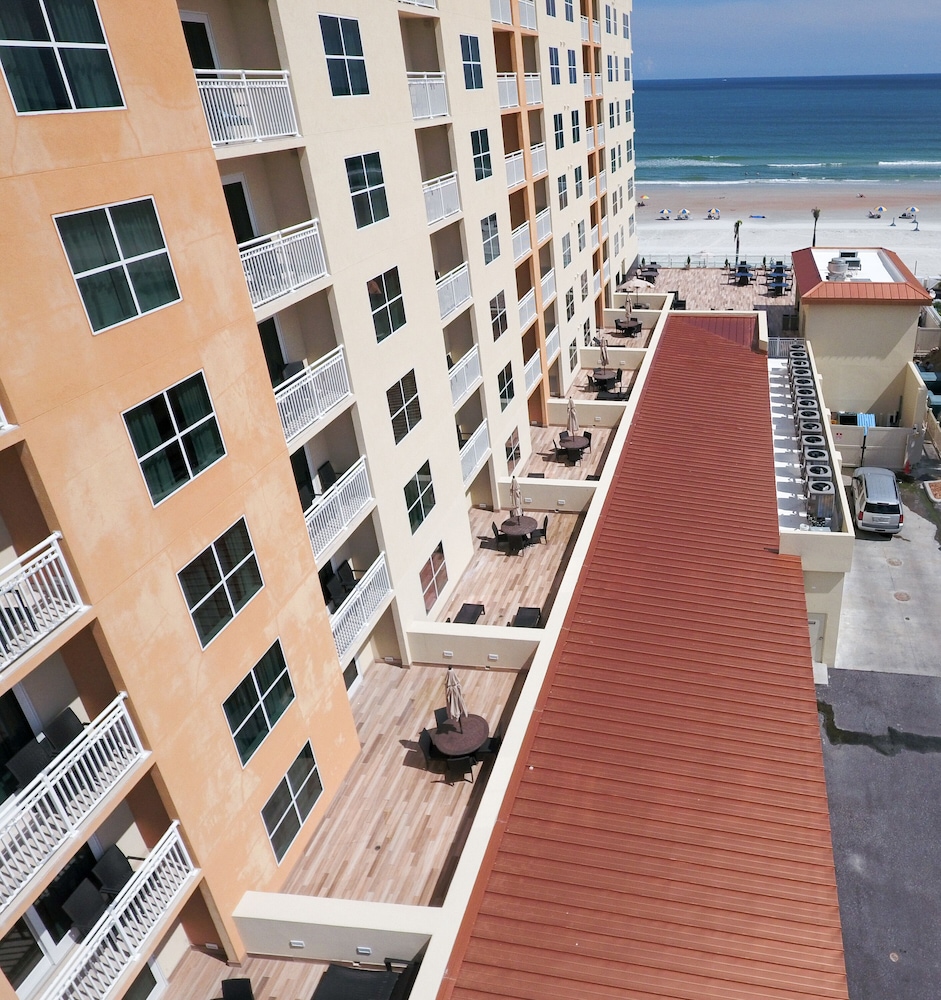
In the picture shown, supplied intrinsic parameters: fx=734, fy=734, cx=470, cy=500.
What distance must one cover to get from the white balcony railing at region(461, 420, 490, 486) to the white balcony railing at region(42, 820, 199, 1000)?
1389 centimetres

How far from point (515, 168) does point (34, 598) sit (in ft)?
77.7

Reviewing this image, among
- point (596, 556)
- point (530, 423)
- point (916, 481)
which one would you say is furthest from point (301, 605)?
point (916, 481)

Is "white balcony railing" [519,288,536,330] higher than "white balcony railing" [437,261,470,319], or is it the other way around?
"white balcony railing" [437,261,470,319]

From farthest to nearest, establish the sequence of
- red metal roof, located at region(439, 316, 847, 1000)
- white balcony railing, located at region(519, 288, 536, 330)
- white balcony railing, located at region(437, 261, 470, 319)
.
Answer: white balcony railing, located at region(519, 288, 536, 330), white balcony railing, located at region(437, 261, 470, 319), red metal roof, located at region(439, 316, 847, 1000)

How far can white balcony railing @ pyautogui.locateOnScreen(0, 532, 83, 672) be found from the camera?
8.17m

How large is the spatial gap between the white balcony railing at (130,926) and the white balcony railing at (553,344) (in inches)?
1006

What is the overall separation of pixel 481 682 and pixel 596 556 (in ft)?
17.5

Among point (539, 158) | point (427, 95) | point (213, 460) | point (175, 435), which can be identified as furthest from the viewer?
point (539, 158)

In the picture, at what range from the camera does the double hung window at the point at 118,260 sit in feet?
29.2

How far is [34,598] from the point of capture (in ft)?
28.2

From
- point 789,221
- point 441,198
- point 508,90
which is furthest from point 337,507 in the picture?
point 789,221

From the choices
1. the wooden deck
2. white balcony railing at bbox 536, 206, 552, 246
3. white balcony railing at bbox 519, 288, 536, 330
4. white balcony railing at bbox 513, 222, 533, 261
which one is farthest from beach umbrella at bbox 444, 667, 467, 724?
white balcony railing at bbox 536, 206, 552, 246

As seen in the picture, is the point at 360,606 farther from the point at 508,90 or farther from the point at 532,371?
the point at 508,90

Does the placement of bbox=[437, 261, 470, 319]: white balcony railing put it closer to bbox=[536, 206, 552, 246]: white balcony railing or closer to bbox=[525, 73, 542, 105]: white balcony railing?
bbox=[536, 206, 552, 246]: white balcony railing
